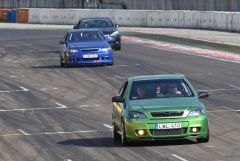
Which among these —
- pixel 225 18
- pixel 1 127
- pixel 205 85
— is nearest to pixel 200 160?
pixel 1 127

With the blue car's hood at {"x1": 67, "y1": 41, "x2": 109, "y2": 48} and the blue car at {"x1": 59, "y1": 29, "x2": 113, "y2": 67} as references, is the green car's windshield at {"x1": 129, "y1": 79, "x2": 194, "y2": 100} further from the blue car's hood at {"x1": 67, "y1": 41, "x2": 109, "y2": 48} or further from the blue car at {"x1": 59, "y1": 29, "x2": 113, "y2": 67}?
the blue car's hood at {"x1": 67, "y1": 41, "x2": 109, "y2": 48}

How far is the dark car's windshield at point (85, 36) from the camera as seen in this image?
38.1 meters

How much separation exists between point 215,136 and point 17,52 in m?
29.5

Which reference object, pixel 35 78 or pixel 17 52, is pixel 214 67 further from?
pixel 17 52

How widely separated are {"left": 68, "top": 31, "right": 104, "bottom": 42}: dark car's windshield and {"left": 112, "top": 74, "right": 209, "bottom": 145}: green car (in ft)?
67.0

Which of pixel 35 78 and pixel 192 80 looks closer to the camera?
pixel 192 80

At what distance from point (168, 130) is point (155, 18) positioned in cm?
5215

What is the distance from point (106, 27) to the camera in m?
45.9

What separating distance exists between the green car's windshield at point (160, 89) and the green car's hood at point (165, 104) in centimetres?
24

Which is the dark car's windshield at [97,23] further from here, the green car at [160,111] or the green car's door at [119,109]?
the green car at [160,111]

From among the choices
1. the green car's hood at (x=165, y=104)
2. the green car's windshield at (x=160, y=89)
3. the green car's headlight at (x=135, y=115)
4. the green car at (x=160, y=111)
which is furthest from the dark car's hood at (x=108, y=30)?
the green car's headlight at (x=135, y=115)

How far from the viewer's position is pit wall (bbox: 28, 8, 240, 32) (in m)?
58.6

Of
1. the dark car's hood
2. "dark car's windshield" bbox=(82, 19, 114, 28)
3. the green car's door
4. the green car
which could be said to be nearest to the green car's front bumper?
the green car

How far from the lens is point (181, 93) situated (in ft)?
57.1
